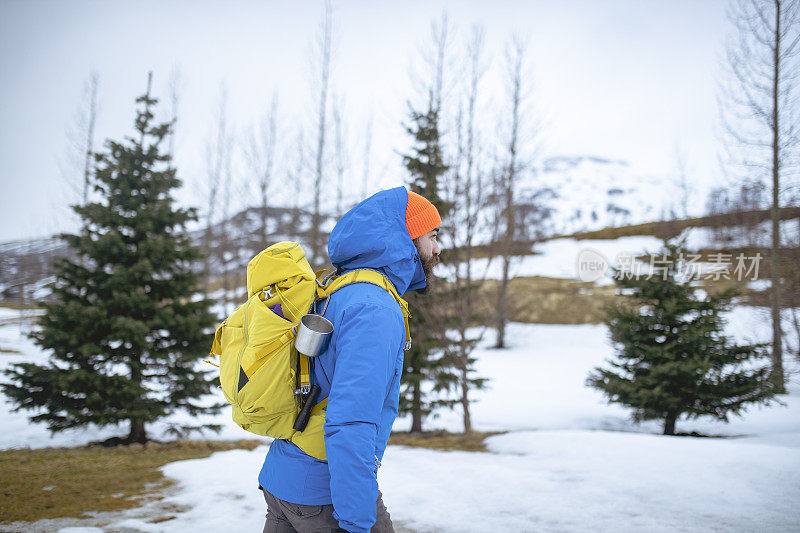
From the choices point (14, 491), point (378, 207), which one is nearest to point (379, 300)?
point (378, 207)

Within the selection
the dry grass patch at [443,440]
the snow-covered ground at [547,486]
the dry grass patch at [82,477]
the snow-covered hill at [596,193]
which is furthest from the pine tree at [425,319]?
the snow-covered hill at [596,193]

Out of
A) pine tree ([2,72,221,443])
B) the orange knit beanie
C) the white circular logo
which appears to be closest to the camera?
the orange knit beanie

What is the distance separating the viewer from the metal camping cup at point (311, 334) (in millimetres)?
1513

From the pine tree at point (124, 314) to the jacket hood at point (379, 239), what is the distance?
713 centimetres

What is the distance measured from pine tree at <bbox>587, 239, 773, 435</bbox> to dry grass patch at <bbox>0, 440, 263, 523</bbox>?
25.6 feet

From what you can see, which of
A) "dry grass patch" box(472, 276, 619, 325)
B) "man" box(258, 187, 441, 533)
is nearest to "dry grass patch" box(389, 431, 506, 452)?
"man" box(258, 187, 441, 533)

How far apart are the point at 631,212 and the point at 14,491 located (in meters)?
110

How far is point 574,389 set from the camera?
15.2 meters

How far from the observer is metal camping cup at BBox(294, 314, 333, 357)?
1513 mm

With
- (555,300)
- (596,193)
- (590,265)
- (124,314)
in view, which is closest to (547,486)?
(124,314)

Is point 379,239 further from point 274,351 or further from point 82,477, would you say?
point 82,477

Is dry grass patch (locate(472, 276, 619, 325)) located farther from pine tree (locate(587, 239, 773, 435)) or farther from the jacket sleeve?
the jacket sleeve

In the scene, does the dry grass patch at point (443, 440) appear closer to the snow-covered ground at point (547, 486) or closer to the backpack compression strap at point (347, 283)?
the snow-covered ground at point (547, 486)

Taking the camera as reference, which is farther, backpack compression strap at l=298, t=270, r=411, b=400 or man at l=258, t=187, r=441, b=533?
backpack compression strap at l=298, t=270, r=411, b=400
